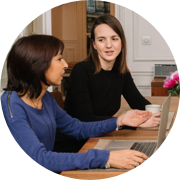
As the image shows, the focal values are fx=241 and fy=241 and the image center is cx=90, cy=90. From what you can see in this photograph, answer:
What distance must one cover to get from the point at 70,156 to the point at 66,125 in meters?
0.24

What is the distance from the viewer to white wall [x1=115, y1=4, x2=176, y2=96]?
880 millimetres

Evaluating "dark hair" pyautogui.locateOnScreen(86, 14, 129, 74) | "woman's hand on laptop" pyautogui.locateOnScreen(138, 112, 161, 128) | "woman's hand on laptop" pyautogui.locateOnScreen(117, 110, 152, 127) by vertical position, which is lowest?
"woman's hand on laptop" pyautogui.locateOnScreen(138, 112, 161, 128)

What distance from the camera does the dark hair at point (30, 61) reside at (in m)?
0.51

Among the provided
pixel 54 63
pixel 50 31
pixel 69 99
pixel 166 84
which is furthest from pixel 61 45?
pixel 50 31

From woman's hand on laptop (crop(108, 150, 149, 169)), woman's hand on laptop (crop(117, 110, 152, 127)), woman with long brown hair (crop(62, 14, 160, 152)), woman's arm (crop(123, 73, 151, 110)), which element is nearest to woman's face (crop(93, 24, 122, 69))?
woman with long brown hair (crop(62, 14, 160, 152))

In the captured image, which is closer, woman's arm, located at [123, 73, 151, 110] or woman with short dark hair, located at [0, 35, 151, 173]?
woman with short dark hair, located at [0, 35, 151, 173]

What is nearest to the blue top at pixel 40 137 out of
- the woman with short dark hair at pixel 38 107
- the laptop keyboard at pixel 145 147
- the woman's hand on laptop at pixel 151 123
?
the woman with short dark hair at pixel 38 107

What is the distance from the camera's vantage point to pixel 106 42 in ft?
2.67

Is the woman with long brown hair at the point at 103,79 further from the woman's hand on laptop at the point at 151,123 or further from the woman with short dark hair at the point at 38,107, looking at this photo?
the woman with short dark hair at the point at 38,107

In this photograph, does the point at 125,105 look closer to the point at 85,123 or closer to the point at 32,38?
the point at 85,123

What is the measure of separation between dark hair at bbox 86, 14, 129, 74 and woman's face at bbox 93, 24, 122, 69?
13mm

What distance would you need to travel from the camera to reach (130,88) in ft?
3.05

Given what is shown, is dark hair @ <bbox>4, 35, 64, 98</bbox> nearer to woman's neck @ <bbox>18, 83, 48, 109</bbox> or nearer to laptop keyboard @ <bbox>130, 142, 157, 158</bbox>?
woman's neck @ <bbox>18, 83, 48, 109</bbox>

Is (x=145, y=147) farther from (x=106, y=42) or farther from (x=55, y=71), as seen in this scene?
(x=106, y=42)
